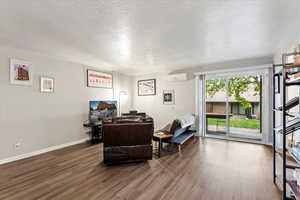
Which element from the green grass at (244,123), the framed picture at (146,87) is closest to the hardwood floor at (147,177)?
the green grass at (244,123)

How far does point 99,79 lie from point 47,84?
1680 millimetres

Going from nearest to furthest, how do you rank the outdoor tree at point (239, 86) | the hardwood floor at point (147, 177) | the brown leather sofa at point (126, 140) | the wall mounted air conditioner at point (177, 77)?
the hardwood floor at point (147, 177) < the brown leather sofa at point (126, 140) < the outdoor tree at point (239, 86) < the wall mounted air conditioner at point (177, 77)

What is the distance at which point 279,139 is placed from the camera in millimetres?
3422

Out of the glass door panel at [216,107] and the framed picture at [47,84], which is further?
the glass door panel at [216,107]

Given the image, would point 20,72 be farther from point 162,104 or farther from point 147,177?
point 162,104

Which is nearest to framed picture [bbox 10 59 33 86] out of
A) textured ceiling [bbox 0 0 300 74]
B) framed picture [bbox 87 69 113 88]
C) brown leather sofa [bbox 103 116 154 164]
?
textured ceiling [bbox 0 0 300 74]

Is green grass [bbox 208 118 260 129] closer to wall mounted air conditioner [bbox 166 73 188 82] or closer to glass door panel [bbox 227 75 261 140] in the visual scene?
glass door panel [bbox 227 75 261 140]

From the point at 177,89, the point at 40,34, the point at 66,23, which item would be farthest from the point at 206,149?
the point at 40,34

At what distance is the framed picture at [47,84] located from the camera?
12.2 ft

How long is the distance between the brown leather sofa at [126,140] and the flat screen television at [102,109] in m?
2.17

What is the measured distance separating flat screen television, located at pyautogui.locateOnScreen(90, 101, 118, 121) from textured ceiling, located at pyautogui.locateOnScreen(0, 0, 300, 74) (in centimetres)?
186

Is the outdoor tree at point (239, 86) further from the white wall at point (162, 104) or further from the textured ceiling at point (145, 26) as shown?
the textured ceiling at point (145, 26)

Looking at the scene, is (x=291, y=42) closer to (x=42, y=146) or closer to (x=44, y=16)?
(x=44, y=16)

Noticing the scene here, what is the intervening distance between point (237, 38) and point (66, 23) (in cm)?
301
